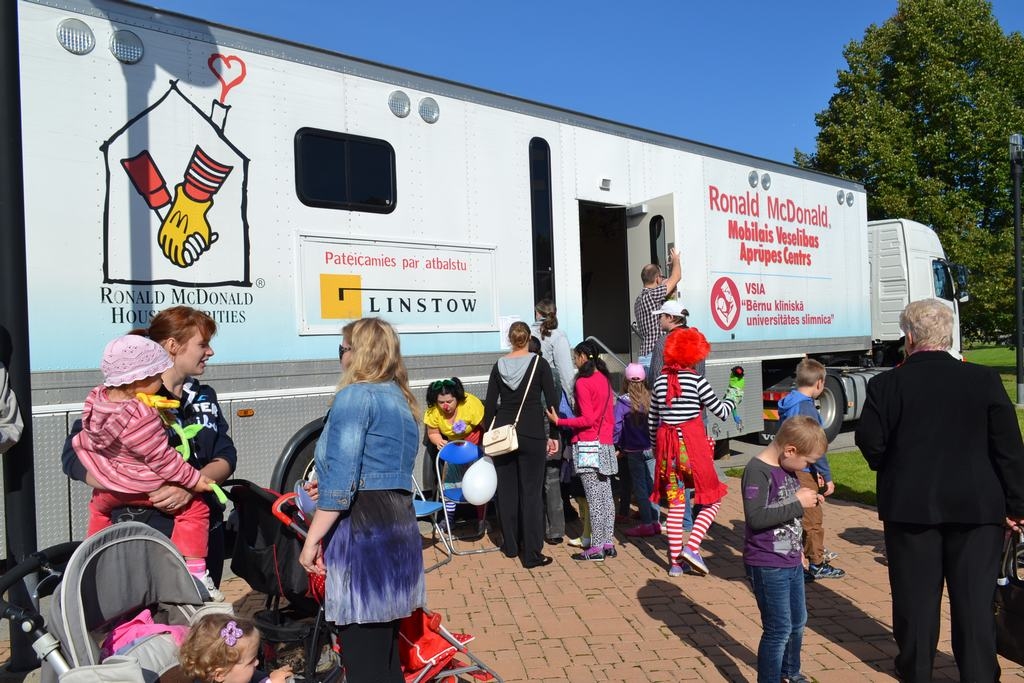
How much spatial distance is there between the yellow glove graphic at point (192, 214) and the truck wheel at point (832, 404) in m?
8.47

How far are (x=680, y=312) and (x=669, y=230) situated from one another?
7.72ft

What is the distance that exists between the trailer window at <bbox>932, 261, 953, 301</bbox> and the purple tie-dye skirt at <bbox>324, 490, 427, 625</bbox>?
1153cm

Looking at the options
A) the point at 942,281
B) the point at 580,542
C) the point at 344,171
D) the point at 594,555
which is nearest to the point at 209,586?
the point at 594,555

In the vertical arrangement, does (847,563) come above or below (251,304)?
below

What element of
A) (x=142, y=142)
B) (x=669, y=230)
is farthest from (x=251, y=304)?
(x=669, y=230)

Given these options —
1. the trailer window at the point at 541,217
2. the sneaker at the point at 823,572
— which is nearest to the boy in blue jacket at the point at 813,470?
the sneaker at the point at 823,572

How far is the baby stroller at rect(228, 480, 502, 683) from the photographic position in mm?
3213

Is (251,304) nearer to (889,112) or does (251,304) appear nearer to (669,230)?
(669,230)

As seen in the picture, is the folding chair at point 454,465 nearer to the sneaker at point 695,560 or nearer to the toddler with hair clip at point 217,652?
the sneaker at point 695,560

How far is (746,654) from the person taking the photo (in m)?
4.00

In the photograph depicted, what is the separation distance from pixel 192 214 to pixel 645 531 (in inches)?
165

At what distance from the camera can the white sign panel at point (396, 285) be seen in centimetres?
548

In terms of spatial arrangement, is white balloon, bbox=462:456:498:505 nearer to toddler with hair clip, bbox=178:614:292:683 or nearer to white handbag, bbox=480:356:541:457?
white handbag, bbox=480:356:541:457

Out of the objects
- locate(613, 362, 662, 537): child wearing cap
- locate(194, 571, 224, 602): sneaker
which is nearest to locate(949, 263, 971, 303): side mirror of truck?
locate(613, 362, 662, 537): child wearing cap
